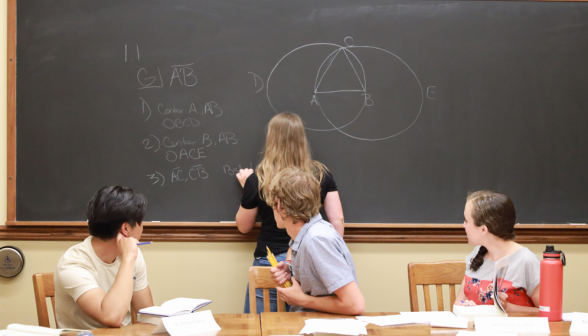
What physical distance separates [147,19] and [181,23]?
0.64 feet

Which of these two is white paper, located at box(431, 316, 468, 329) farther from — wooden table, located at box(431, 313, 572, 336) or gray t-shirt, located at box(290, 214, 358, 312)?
gray t-shirt, located at box(290, 214, 358, 312)

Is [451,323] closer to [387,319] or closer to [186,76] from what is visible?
[387,319]

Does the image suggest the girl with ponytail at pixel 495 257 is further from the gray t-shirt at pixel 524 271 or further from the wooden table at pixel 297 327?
the wooden table at pixel 297 327

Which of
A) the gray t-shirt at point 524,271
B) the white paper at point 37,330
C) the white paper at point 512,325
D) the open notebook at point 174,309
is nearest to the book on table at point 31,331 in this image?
the white paper at point 37,330

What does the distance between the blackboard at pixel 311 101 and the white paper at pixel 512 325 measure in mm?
1317

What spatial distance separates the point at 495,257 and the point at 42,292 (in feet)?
5.83

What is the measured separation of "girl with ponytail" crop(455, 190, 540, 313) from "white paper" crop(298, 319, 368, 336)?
554 millimetres

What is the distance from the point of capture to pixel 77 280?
1645 millimetres

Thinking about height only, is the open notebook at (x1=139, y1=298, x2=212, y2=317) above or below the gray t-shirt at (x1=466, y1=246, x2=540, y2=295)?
below

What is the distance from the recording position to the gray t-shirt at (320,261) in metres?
1.64

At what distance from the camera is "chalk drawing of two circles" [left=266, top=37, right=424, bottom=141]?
2.80m

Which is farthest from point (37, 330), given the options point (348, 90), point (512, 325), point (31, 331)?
point (348, 90)

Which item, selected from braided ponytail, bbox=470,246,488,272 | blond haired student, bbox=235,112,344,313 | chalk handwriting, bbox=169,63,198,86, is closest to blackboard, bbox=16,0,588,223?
chalk handwriting, bbox=169,63,198,86

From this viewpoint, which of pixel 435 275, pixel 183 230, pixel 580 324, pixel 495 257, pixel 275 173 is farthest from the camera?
pixel 183 230
